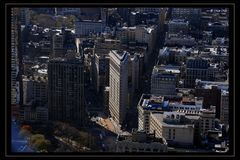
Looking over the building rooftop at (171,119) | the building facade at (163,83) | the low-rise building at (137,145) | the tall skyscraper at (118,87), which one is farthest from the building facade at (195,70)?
the low-rise building at (137,145)

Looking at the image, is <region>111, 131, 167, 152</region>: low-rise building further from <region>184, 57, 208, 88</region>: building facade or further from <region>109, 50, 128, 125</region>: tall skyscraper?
<region>184, 57, 208, 88</region>: building facade

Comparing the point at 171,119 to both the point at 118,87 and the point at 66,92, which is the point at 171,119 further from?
the point at 118,87

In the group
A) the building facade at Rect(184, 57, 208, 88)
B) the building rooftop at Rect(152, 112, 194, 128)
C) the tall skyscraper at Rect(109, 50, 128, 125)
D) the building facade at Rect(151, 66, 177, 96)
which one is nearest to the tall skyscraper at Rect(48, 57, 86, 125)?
the tall skyscraper at Rect(109, 50, 128, 125)

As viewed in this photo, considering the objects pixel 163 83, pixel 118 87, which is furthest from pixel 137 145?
pixel 163 83

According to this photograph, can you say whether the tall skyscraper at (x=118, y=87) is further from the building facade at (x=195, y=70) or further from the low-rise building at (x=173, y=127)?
the building facade at (x=195, y=70)
